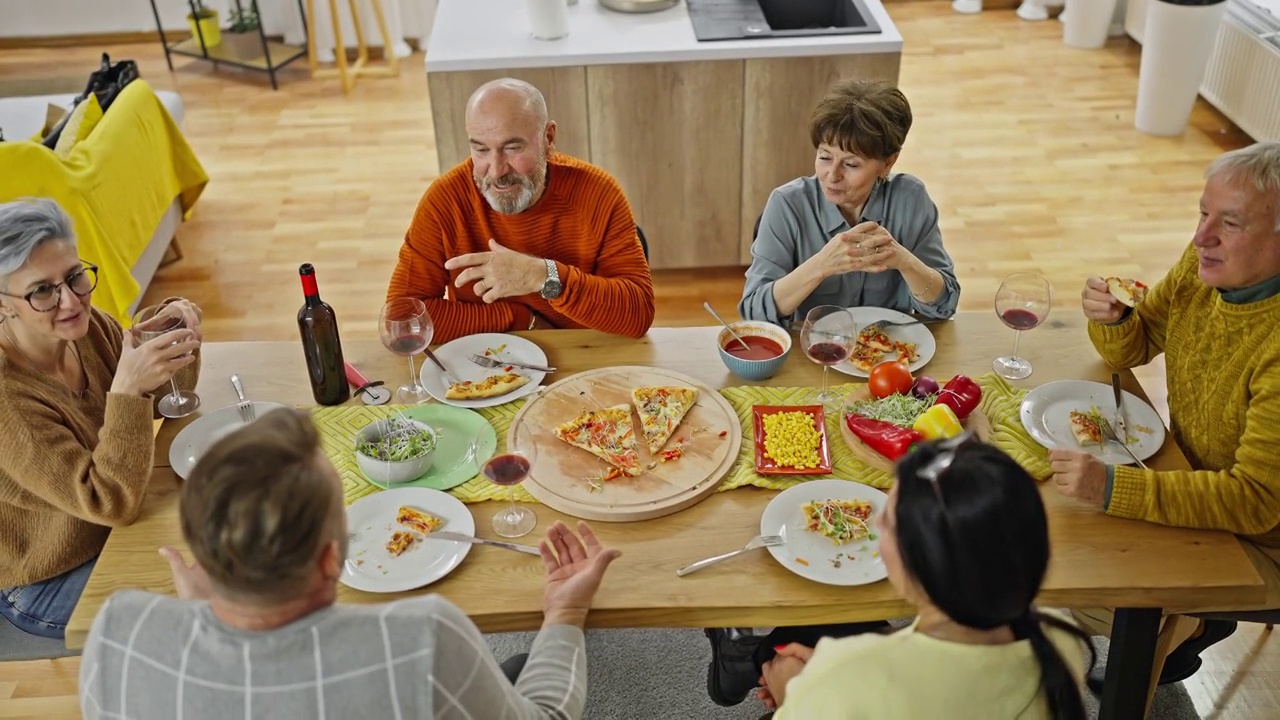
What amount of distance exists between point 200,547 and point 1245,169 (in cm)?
183

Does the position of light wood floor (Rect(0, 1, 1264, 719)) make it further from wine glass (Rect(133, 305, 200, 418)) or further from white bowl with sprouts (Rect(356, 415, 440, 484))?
white bowl with sprouts (Rect(356, 415, 440, 484))

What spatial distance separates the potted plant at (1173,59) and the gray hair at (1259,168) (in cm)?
356

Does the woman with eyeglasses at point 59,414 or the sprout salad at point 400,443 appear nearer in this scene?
the woman with eyeglasses at point 59,414

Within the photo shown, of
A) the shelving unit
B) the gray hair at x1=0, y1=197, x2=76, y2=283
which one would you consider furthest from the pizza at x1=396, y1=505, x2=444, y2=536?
the shelving unit

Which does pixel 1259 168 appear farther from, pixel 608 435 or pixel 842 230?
pixel 608 435

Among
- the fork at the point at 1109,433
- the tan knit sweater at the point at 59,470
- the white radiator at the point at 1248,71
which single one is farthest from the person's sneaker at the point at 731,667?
the white radiator at the point at 1248,71

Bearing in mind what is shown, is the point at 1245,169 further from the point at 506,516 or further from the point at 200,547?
the point at 200,547

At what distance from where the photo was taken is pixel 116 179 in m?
4.01

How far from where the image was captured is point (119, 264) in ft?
12.8

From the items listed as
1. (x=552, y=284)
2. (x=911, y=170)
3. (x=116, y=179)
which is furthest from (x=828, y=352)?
(x=911, y=170)

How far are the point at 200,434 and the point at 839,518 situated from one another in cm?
125

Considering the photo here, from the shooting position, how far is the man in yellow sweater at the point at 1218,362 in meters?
1.87

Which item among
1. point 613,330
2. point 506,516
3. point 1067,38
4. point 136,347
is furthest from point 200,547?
point 1067,38

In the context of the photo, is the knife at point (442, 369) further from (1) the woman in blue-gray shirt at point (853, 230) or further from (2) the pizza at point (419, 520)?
(1) the woman in blue-gray shirt at point (853, 230)
